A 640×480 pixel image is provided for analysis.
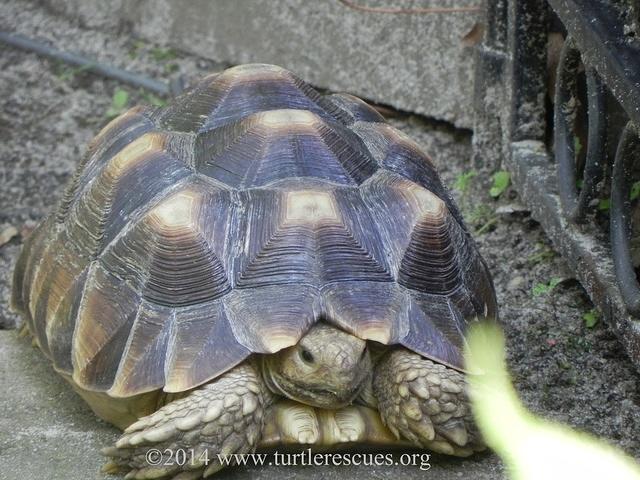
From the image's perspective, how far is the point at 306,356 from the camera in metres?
2.12

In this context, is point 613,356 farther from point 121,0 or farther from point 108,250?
point 121,0

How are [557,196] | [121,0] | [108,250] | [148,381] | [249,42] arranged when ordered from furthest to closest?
[121,0] < [249,42] < [557,196] < [108,250] < [148,381]

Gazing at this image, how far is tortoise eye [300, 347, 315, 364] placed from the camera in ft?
Result: 6.93

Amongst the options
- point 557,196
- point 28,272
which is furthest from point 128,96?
point 557,196

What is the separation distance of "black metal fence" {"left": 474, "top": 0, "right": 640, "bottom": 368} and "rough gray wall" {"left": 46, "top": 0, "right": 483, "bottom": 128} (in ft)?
A: 0.79

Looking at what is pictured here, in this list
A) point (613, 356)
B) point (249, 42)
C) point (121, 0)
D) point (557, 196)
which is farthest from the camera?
point (121, 0)

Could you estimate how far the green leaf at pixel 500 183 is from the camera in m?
3.51

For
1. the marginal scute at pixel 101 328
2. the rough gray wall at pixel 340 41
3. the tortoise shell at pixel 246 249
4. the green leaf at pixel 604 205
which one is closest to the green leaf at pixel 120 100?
the rough gray wall at pixel 340 41

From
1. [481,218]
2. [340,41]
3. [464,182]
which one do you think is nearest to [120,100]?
[340,41]

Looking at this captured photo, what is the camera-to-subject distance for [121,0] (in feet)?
16.2

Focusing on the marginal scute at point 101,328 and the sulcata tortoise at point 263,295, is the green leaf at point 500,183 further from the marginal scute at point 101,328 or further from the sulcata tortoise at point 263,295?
the marginal scute at point 101,328

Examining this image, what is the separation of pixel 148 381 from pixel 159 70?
284 centimetres

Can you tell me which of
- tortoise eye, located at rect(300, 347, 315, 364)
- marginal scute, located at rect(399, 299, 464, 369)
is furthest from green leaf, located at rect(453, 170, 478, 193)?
tortoise eye, located at rect(300, 347, 315, 364)

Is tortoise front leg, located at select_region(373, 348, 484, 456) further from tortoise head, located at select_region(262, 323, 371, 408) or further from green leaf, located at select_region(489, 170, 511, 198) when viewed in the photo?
green leaf, located at select_region(489, 170, 511, 198)
